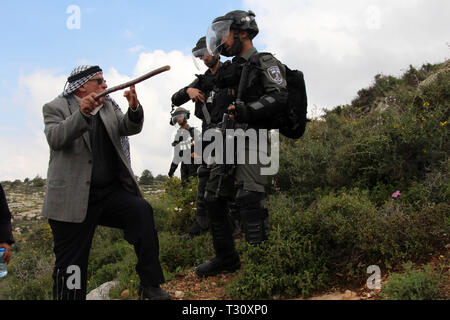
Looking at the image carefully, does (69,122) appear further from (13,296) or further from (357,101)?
(357,101)

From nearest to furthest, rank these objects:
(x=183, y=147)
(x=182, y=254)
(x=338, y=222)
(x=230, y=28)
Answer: (x=338, y=222)
(x=230, y=28)
(x=182, y=254)
(x=183, y=147)

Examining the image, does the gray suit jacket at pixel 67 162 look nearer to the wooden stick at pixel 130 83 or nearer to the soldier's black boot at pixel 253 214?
the wooden stick at pixel 130 83

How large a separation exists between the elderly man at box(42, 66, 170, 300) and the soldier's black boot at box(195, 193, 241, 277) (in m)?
0.97

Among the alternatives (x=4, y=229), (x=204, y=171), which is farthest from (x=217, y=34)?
(x=4, y=229)

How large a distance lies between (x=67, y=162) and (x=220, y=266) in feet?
6.63

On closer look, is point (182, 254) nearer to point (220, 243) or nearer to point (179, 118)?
point (220, 243)

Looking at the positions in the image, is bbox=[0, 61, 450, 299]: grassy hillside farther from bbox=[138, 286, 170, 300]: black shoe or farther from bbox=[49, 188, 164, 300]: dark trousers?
bbox=[49, 188, 164, 300]: dark trousers

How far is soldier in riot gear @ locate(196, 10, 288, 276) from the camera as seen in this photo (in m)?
4.02

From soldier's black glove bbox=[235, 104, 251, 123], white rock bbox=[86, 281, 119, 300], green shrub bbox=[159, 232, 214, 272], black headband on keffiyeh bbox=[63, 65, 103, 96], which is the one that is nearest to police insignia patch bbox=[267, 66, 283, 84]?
soldier's black glove bbox=[235, 104, 251, 123]

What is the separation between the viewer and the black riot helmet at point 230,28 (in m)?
4.36

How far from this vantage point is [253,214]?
4098 mm

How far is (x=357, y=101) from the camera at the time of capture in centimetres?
1252
